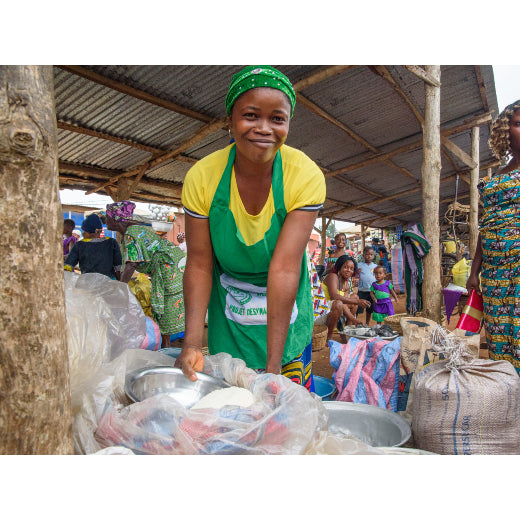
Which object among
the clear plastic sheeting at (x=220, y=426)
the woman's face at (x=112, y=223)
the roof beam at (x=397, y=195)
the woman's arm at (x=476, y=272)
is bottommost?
the clear plastic sheeting at (x=220, y=426)

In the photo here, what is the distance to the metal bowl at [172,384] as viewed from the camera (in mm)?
1108

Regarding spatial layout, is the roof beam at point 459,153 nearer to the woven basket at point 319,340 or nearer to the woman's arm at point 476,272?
the woven basket at point 319,340

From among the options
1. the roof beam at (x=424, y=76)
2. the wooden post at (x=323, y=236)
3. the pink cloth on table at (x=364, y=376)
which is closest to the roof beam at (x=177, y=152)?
the roof beam at (x=424, y=76)

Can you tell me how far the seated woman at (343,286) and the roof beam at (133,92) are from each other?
2781 mm

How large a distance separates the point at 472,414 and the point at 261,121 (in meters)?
1.44

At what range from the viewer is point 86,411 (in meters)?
0.97

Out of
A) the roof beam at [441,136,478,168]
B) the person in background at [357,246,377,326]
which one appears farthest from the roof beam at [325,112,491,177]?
the person in background at [357,246,377,326]

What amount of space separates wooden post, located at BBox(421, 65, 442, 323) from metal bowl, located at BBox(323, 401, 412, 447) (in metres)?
2.40

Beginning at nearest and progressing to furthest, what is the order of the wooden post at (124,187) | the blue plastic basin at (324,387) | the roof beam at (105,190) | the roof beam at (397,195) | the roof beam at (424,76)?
the blue plastic basin at (324,387), the roof beam at (424,76), the roof beam at (105,190), the wooden post at (124,187), the roof beam at (397,195)

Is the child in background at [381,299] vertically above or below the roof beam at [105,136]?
below

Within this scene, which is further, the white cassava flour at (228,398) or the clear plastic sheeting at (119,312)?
the clear plastic sheeting at (119,312)

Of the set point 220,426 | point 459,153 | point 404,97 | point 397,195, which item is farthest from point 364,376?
point 397,195

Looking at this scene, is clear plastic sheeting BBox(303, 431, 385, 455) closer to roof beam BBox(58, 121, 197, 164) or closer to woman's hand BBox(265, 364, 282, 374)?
woman's hand BBox(265, 364, 282, 374)

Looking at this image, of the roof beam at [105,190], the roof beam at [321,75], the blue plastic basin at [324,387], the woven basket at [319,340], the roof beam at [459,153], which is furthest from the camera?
the roof beam at [459,153]
